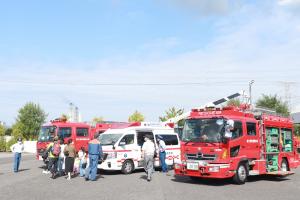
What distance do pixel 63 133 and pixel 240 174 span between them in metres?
11.7

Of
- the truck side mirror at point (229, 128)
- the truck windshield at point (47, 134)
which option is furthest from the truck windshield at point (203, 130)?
the truck windshield at point (47, 134)

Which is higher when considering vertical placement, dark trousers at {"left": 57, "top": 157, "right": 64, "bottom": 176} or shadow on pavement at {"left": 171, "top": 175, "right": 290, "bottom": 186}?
dark trousers at {"left": 57, "top": 157, "right": 64, "bottom": 176}

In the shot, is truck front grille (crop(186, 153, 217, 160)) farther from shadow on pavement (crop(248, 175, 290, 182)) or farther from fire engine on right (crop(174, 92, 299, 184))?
shadow on pavement (crop(248, 175, 290, 182))

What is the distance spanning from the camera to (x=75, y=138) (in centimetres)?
2423

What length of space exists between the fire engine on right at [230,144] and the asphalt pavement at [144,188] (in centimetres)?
52

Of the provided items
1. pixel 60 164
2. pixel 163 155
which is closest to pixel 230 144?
pixel 163 155

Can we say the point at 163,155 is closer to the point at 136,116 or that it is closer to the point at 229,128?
the point at 229,128

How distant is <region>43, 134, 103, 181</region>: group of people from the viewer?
52.5ft

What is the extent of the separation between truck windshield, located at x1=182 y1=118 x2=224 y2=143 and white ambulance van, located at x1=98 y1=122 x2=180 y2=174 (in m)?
3.74

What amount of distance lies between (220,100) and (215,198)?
1714 cm

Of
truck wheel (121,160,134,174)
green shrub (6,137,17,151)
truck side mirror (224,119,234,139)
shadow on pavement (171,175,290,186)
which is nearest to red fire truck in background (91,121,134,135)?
truck wheel (121,160,134,174)

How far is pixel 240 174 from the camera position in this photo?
14758mm

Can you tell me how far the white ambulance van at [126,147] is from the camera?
58.7 ft

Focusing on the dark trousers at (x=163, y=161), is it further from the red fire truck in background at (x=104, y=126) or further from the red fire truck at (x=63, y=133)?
the red fire truck in background at (x=104, y=126)
